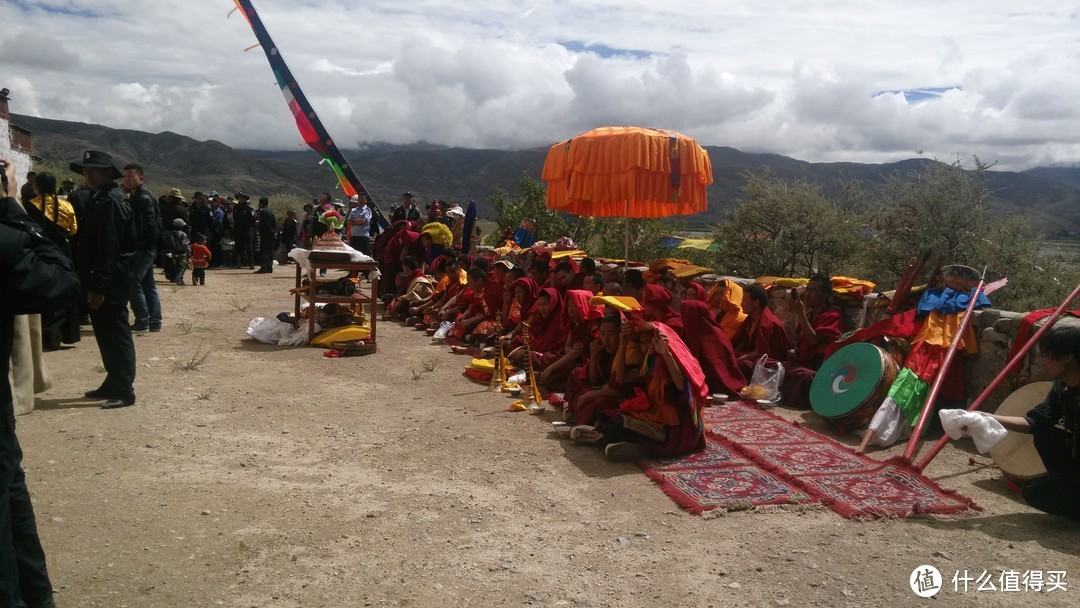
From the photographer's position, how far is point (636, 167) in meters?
8.02

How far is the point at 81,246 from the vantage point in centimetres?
580

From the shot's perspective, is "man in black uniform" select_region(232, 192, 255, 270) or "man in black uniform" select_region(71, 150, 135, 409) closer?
"man in black uniform" select_region(71, 150, 135, 409)

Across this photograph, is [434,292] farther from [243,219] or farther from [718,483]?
[243,219]

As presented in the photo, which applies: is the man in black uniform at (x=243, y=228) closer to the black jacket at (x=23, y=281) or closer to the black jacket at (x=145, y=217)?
the black jacket at (x=145, y=217)

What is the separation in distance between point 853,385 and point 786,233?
27.3 ft

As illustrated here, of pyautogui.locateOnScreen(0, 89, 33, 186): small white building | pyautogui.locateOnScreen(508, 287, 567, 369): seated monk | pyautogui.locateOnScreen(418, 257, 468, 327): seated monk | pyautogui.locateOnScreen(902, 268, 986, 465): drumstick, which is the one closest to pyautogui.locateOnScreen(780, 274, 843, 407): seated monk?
pyautogui.locateOnScreen(902, 268, 986, 465): drumstick

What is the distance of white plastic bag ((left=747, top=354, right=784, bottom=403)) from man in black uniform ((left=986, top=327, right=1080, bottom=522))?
2.72m

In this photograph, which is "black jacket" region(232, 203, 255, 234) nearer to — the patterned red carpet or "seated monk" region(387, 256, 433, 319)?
"seated monk" region(387, 256, 433, 319)

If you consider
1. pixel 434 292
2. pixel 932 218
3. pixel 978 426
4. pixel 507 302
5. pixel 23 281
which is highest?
pixel 932 218

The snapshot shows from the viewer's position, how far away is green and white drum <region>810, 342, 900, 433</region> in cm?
602

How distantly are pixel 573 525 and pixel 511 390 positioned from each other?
3.06 metres

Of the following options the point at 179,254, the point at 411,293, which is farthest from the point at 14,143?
the point at 411,293

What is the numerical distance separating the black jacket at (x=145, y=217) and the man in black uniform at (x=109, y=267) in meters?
1.02

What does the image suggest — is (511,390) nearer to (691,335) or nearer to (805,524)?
(691,335)
